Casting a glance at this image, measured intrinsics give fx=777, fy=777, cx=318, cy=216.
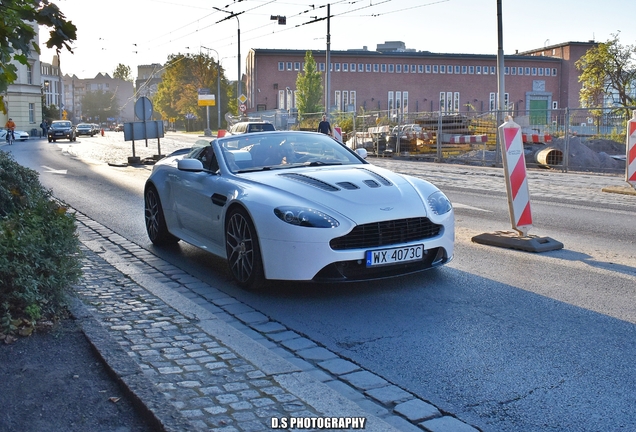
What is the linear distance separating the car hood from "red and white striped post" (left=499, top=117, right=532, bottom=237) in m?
1.75

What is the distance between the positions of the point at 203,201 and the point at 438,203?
Result: 2295 mm

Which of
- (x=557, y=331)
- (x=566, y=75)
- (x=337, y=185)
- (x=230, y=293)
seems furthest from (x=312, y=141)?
(x=566, y=75)

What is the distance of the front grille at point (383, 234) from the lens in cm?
614

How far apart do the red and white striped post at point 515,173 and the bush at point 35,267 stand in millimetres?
4605

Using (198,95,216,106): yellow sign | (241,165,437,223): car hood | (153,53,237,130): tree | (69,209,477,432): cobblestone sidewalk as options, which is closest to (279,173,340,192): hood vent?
(241,165,437,223): car hood

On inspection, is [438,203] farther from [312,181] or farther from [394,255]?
[312,181]

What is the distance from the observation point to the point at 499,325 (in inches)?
213

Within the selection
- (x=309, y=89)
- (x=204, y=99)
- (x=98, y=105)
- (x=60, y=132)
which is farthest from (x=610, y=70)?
(x=98, y=105)

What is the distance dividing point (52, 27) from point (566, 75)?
4176 inches

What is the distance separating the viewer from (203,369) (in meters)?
4.36

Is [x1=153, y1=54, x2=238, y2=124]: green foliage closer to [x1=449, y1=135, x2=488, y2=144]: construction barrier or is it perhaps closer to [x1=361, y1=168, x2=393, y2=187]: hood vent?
[x1=449, y1=135, x2=488, y2=144]: construction barrier

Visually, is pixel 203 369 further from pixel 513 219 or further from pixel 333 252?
pixel 513 219

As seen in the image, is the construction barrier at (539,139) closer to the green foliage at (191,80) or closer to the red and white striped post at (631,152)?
the red and white striped post at (631,152)

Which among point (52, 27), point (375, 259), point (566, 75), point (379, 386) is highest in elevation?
point (566, 75)
